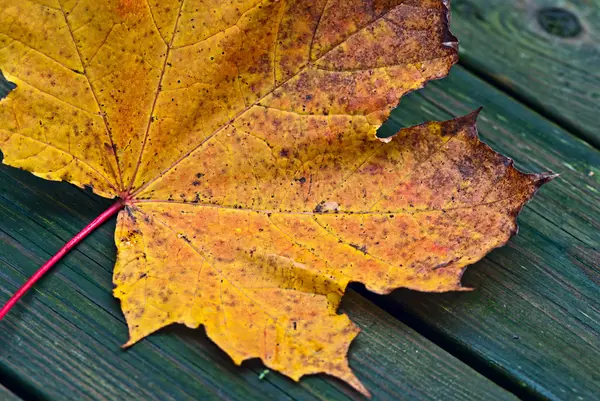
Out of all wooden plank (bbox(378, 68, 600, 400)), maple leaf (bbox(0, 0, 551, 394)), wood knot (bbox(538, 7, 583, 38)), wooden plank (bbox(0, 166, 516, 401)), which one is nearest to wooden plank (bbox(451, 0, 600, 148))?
wood knot (bbox(538, 7, 583, 38))

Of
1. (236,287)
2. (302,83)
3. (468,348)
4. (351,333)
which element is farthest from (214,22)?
(468,348)

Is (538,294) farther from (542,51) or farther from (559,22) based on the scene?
(559,22)

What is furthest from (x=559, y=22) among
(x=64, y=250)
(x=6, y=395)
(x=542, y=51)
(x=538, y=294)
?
(x=6, y=395)

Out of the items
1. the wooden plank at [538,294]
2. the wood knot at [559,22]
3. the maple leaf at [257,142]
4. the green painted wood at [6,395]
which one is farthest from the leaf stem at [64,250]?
the wood knot at [559,22]

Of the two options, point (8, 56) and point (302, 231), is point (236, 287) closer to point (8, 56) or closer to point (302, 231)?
point (302, 231)

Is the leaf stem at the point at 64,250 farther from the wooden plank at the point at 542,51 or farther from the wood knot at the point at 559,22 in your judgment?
the wood knot at the point at 559,22
